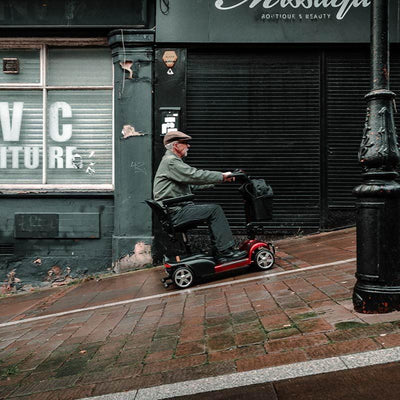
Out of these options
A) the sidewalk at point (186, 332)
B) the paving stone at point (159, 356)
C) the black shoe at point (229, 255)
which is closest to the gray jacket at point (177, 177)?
the black shoe at point (229, 255)

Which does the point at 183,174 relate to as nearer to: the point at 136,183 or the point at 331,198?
the point at 136,183

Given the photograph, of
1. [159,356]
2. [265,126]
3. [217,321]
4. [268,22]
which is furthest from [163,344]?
[268,22]

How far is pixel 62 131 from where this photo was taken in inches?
293

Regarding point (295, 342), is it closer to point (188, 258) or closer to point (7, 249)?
point (188, 258)

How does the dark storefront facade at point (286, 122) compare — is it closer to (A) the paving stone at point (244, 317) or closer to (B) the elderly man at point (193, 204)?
(B) the elderly man at point (193, 204)

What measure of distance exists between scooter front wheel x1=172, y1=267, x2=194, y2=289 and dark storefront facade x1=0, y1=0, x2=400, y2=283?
2.14m

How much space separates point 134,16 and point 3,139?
3128 millimetres

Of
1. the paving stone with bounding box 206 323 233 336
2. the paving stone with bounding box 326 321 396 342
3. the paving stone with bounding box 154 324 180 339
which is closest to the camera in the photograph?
the paving stone with bounding box 326 321 396 342

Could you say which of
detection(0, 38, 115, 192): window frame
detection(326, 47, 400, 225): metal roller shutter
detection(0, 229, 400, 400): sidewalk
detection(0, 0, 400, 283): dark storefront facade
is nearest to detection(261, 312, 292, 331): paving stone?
detection(0, 229, 400, 400): sidewalk

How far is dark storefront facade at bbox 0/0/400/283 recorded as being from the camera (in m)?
7.08

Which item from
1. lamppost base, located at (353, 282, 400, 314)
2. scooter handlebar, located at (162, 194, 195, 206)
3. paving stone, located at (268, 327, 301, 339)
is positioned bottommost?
paving stone, located at (268, 327, 301, 339)

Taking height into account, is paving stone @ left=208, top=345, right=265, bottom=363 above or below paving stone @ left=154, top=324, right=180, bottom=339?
above

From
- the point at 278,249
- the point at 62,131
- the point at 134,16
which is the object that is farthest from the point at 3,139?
the point at 278,249

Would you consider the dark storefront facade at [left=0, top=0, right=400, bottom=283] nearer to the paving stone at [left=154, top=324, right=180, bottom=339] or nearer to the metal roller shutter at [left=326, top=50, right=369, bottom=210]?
the metal roller shutter at [left=326, top=50, right=369, bottom=210]
